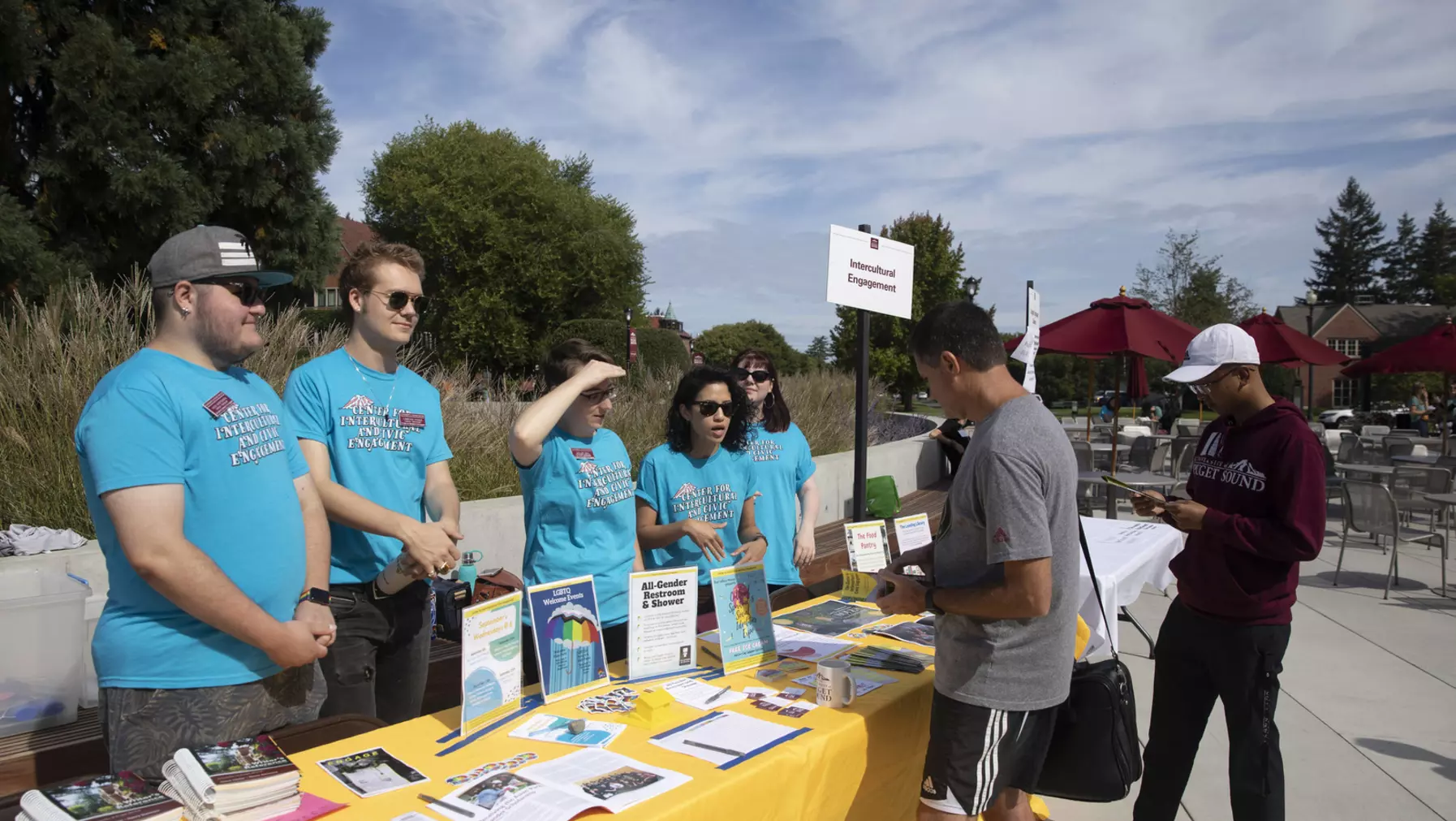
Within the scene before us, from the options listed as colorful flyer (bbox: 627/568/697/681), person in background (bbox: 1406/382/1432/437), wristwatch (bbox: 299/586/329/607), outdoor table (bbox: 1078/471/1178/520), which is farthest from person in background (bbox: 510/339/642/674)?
person in background (bbox: 1406/382/1432/437)

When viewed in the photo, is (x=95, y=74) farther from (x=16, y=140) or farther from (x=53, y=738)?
(x=53, y=738)

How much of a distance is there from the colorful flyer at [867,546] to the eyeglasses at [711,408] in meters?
0.70

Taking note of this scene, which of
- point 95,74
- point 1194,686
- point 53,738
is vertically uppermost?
point 95,74

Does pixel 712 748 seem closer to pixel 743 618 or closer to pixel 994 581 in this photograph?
pixel 743 618

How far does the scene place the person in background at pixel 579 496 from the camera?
2666 millimetres

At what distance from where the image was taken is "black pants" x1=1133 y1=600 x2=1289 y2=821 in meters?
2.55

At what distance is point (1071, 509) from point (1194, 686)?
1166 millimetres

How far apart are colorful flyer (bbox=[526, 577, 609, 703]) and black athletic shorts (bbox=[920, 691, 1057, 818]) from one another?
908mm

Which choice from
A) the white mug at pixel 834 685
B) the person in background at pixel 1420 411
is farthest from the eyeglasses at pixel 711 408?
the person in background at pixel 1420 411

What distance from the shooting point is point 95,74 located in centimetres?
943

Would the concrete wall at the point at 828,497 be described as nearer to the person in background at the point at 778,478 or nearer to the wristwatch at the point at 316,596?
the person in background at the point at 778,478

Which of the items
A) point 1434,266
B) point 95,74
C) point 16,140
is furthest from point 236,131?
point 1434,266

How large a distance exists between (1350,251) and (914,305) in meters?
62.1

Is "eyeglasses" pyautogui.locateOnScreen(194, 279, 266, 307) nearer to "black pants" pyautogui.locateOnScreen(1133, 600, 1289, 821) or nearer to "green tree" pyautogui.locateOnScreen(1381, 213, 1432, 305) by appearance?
"black pants" pyautogui.locateOnScreen(1133, 600, 1289, 821)
